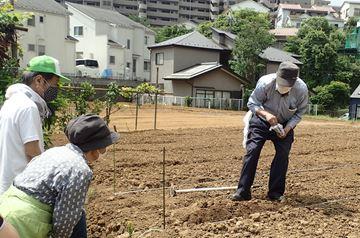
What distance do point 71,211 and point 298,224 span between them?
86.0 inches

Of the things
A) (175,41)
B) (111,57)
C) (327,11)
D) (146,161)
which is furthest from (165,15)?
(146,161)

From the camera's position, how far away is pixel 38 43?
Answer: 3584 centimetres

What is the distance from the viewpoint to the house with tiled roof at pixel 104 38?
42938 millimetres

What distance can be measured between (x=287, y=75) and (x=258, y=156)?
830 mm

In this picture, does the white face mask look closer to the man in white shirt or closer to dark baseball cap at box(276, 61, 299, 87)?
dark baseball cap at box(276, 61, 299, 87)

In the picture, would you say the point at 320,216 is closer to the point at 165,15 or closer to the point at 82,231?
the point at 82,231

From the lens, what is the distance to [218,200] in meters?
4.54

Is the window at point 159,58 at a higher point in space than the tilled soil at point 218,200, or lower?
higher

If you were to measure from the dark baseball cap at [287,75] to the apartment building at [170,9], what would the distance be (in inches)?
3119

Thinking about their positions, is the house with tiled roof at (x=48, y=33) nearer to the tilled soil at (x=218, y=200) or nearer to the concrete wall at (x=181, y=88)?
the concrete wall at (x=181, y=88)

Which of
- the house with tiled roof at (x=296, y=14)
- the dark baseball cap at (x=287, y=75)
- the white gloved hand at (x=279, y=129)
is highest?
the house with tiled roof at (x=296, y=14)

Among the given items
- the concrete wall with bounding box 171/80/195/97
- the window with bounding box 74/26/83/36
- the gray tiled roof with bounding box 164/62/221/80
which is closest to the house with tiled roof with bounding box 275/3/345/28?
the window with bounding box 74/26/83/36

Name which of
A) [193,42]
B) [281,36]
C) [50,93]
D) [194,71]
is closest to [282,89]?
[50,93]

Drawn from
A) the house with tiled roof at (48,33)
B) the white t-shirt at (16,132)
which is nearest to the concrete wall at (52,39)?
the house with tiled roof at (48,33)
